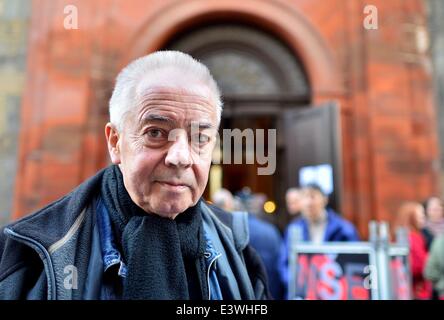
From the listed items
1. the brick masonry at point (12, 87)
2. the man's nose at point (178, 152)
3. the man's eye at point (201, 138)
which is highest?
the brick masonry at point (12, 87)

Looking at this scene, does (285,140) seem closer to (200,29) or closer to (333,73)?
(333,73)

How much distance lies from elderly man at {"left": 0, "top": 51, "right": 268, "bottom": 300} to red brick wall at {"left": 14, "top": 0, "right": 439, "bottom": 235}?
4345 millimetres

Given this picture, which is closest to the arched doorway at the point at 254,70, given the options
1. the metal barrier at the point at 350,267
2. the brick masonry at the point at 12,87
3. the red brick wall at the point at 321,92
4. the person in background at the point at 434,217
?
the red brick wall at the point at 321,92

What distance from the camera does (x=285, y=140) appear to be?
18.6ft

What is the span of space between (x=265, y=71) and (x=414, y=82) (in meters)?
2.05

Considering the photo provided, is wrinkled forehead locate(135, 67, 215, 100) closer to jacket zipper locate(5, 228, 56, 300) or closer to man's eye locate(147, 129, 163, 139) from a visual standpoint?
man's eye locate(147, 129, 163, 139)

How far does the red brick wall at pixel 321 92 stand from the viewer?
17.0 feet

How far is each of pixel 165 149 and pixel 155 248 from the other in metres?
0.20

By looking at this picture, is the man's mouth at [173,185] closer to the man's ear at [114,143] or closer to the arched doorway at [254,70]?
the man's ear at [114,143]

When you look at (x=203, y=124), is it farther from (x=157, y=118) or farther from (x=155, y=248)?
(x=155, y=248)

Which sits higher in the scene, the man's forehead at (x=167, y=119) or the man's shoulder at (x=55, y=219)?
the man's forehead at (x=167, y=119)

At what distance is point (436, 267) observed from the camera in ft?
9.66

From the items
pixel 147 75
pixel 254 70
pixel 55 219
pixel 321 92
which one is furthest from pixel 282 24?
pixel 55 219
